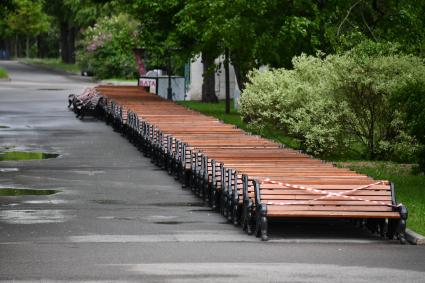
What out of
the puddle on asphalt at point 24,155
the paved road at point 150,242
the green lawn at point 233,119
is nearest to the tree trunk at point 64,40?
the green lawn at point 233,119

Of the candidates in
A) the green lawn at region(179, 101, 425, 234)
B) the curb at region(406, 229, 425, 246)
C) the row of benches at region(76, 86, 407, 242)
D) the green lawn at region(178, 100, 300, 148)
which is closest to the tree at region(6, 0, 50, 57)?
the green lawn at region(178, 100, 300, 148)

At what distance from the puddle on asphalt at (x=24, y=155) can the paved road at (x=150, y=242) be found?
2.63 metres

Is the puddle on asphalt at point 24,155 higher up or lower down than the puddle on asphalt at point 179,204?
lower down

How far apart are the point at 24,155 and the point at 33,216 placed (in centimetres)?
1222

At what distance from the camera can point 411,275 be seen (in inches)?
556

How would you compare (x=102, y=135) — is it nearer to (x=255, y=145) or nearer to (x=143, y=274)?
(x=255, y=145)

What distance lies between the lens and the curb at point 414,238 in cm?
1677

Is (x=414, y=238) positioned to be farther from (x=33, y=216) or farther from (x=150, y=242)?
(x=33, y=216)

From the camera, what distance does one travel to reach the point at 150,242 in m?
16.7

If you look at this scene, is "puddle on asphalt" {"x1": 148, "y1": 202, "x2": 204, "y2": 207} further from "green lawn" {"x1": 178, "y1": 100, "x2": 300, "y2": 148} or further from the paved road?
"green lawn" {"x1": 178, "y1": 100, "x2": 300, "y2": 148}

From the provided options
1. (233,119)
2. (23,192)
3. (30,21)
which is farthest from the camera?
(30,21)

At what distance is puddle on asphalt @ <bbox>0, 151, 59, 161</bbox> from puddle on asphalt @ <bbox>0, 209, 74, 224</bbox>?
10.5 meters

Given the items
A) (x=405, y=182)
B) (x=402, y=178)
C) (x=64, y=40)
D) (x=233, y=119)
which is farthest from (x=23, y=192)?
(x=64, y=40)

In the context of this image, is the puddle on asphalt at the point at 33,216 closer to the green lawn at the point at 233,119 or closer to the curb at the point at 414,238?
the curb at the point at 414,238
